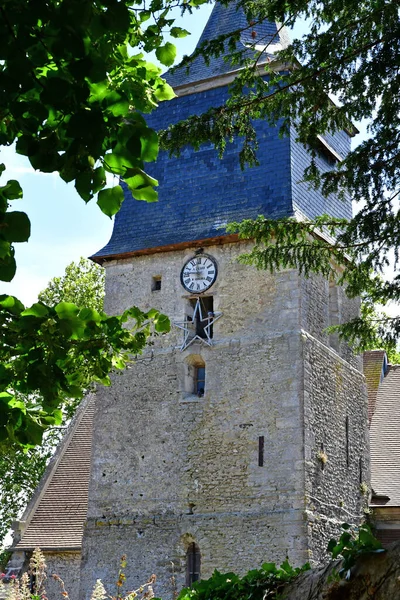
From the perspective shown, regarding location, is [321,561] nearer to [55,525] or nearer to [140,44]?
[55,525]

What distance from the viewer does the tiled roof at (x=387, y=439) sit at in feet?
62.9

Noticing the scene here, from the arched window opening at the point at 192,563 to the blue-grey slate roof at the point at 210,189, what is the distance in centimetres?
590

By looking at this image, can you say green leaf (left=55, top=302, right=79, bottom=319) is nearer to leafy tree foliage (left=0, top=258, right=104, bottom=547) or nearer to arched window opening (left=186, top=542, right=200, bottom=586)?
arched window opening (left=186, top=542, right=200, bottom=586)

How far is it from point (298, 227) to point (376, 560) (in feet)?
20.0

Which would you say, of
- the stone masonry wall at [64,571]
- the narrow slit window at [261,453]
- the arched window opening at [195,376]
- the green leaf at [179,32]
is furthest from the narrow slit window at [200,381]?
the green leaf at [179,32]

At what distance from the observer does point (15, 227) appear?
135 inches

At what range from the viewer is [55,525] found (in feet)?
60.7

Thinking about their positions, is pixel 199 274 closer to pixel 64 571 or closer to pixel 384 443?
pixel 384 443

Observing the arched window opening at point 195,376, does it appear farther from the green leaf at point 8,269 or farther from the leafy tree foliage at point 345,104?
the green leaf at point 8,269

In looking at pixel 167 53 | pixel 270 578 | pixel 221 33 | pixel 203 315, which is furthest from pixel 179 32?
pixel 221 33

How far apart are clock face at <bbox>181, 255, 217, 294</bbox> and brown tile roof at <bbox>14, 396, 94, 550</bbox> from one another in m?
4.61

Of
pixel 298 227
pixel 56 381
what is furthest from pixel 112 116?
pixel 298 227

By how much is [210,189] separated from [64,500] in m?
7.10

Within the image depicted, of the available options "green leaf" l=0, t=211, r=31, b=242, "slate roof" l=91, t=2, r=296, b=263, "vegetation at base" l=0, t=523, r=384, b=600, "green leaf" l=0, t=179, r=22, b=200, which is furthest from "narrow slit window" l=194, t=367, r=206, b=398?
"green leaf" l=0, t=211, r=31, b=242
